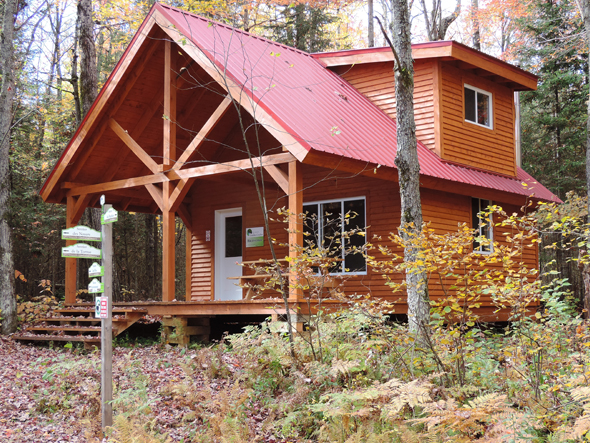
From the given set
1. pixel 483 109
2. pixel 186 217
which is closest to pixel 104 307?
pixel 186 217

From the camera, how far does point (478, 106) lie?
1483 centimetres

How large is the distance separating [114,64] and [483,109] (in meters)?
16.4

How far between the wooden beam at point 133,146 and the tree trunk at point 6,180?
96.3 inches

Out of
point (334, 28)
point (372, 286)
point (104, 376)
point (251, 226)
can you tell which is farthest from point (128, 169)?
point (334, 28)

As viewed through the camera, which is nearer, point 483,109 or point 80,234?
point 80,234

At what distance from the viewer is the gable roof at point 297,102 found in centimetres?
984

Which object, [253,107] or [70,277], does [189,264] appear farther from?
[253,107]

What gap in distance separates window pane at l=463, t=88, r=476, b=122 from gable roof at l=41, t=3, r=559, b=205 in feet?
4.92

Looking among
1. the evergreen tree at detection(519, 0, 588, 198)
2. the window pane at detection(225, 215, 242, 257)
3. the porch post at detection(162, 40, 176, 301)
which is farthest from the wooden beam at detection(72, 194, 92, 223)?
the evergreen tree at detection(519, 0, 588, 198)

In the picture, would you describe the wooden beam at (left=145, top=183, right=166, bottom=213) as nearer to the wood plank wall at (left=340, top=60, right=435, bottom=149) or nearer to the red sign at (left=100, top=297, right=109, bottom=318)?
the wood plank wall at (left=340, top=60, right=435, bottom=149)

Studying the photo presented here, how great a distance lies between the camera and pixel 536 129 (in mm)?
25203

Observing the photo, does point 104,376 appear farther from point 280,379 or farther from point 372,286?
point 372,286

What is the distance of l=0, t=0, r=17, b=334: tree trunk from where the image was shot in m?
13.4

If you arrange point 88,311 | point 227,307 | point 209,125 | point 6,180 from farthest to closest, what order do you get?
point 6,180
point 88,311
point 209,125
point 227,307
